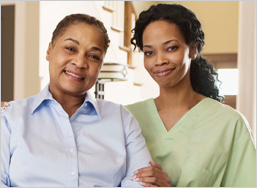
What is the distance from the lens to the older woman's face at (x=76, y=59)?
123cm

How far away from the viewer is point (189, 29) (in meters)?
1.55

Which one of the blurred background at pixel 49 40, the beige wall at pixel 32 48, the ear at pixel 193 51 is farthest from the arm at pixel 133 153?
the beige wall at pixel 32 48

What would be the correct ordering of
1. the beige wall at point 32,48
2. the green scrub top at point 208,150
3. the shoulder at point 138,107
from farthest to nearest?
the beige wall at point 32,48
the shoulder at point 138,107
the green scrub top at point 208,150

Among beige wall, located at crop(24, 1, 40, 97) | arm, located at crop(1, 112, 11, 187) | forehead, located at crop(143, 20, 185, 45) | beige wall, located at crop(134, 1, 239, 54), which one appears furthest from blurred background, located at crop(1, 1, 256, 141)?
beige wall, located at crop(134, 1, 239, 54)

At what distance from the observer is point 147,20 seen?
1590mm

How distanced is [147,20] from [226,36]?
468 cm

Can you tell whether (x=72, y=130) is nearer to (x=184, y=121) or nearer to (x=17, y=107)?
(x=17, y=107)

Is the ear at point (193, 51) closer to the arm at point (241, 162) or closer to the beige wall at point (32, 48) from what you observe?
the arm at point (241, 162)

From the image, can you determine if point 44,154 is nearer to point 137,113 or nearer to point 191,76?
point 137,113

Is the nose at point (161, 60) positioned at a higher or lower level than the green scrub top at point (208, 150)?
higher

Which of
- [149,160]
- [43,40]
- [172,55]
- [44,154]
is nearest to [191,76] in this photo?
[172,55]

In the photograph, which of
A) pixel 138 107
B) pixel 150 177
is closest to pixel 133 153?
pixel 150 177

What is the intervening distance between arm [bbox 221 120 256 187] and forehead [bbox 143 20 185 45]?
0.46 meters
